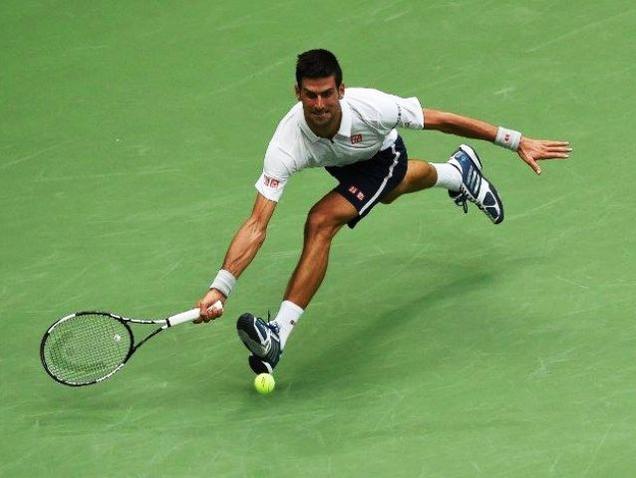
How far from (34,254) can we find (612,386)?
4097 mm

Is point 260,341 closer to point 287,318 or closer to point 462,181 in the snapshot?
point 287,318

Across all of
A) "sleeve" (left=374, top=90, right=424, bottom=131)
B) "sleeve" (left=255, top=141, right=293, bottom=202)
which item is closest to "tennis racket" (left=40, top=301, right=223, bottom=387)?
"sleeve" (left=255, top=141, right=293, bottom=202)

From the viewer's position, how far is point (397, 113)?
9312 mm

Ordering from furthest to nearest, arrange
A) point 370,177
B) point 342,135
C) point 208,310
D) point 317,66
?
1. point 370,177
2. point 342,135
3. point 317,66
4. point 208,310

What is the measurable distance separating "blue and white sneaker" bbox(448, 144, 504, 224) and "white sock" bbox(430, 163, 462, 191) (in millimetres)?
37

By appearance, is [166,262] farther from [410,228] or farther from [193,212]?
[410,228]

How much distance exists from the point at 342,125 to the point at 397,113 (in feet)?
1.15

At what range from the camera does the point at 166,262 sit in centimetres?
1060

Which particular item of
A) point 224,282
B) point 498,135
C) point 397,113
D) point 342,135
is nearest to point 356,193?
point 342,135

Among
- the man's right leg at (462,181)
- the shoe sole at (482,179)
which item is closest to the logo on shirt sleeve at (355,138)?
the man's right leg at (462,181)

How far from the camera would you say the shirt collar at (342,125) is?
9180mm

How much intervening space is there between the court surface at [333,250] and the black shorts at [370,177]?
0.76 metres

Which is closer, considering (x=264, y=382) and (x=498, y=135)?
(x=264, y=382)

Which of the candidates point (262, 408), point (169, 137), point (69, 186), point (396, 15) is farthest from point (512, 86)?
point (262, 408)
